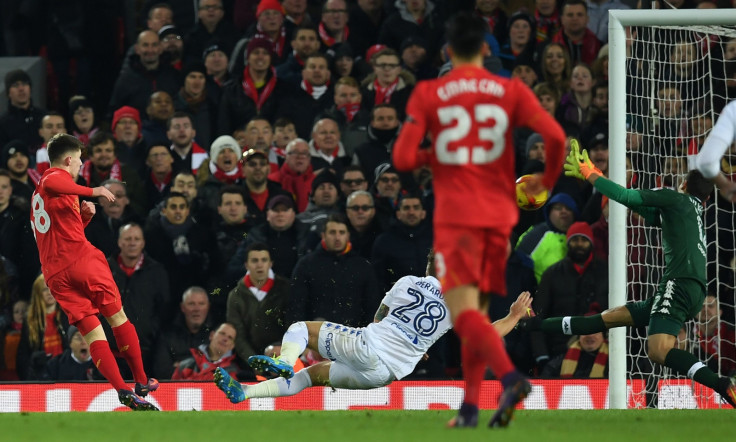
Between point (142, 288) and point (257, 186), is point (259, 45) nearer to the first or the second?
point (257, 186)

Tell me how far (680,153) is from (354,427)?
6221 mm

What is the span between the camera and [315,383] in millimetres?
9211

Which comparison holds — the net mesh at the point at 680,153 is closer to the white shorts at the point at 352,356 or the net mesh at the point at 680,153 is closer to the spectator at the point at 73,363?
the white shorts at the point at 352,356

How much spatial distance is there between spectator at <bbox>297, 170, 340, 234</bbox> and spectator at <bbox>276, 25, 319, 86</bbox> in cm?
194

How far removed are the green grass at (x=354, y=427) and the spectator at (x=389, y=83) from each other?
17.2ft

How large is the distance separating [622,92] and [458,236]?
4.62 meters

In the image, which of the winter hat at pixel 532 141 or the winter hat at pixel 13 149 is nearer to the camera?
the winter hat at pixel 532 141

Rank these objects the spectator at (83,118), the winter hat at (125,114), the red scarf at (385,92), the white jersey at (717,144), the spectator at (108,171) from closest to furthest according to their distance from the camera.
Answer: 1. the white jersey at (717,144)
2. the spectator at (108,171)
3. the red scarf at (385,92)
4. the winter hat at (125,114)
5. the spectator at (83,118)

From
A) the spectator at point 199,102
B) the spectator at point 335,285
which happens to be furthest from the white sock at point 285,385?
the spectator at point 199,102

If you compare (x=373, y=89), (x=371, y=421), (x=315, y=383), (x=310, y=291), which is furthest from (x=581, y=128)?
(x=371, y=421)

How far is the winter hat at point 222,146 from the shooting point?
12.7 meters

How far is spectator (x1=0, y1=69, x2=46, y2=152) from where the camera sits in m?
13.6

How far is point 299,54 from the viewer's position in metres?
13.9

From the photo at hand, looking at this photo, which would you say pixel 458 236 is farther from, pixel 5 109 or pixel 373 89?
pixel 5 109
